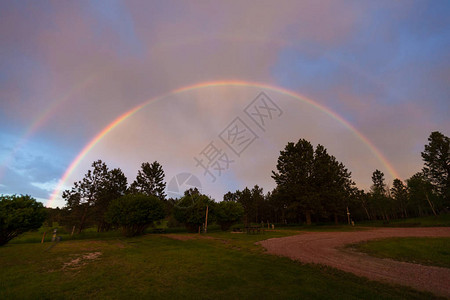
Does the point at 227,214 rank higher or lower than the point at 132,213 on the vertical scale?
lower

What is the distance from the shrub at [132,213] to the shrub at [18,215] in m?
9.71

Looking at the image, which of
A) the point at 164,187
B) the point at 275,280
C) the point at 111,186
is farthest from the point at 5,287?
the point at 164,187

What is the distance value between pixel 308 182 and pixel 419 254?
36.7 meters

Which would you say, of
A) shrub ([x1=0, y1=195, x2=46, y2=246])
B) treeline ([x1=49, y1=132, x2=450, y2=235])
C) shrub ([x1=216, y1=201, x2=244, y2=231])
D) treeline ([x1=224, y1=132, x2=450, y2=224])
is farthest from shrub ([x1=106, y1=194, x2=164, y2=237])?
treeline ([x1=224, y1=132, x2=450, y2=224])

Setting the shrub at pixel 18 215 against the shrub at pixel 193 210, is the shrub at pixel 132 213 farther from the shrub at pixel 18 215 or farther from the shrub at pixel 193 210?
the shrub at pixel 18 215

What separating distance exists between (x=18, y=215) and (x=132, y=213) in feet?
42.1

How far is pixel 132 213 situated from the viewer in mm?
30469

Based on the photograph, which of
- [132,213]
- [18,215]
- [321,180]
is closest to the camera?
[18,215]

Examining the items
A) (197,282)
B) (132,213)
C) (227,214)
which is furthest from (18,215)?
(227,214)

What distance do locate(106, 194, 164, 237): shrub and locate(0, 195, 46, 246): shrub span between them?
971cm

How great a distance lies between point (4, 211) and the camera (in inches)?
782

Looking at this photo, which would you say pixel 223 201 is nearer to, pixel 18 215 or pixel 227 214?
pixel 227 214

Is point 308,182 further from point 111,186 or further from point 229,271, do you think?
point 111,186

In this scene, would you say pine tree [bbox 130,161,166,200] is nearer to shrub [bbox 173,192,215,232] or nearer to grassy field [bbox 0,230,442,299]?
shrub [bbox 173,192,215,232]
